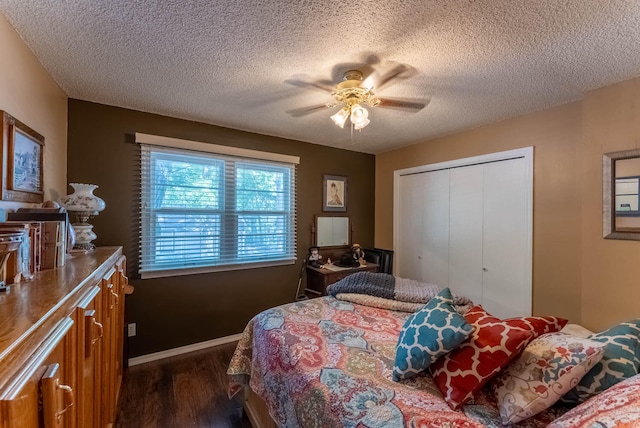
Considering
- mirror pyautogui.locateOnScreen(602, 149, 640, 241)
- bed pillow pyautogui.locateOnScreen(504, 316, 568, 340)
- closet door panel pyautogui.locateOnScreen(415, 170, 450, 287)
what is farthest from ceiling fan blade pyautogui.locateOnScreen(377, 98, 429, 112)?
bed pillow pyautogui.locateOnScreen(504, 316, 568, 340)

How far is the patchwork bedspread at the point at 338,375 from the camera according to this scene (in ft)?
3.37

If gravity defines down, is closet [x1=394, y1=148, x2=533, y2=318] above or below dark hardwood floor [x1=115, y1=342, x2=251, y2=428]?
above

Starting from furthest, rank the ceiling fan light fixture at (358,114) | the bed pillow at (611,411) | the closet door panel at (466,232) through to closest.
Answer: the closet door panel at (466,232), the ceiling fan light fixture at (358,114), the bed pillow at (611,411)

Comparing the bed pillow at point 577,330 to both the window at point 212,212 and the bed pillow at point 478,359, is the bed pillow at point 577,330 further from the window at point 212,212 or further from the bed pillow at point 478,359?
the window at point 212,212

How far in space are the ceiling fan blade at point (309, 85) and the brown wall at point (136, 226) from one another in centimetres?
132

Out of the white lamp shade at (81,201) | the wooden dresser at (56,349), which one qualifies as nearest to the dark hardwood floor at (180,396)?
the wooden dresser at (56,349)

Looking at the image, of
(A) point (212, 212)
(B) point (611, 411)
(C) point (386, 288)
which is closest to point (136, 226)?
(A) point (212, 212)

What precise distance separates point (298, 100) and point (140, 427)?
8.63 ft

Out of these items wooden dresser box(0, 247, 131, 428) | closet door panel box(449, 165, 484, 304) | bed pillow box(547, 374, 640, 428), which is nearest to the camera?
wooden dresser box(0, 247, 131, 428)

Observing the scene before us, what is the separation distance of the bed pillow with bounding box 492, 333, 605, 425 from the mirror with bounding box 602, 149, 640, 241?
1502 millimetres

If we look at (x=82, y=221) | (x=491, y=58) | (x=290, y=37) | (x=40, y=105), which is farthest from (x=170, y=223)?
(x=491, y=58)

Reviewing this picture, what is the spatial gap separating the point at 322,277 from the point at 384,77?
2.29 metres

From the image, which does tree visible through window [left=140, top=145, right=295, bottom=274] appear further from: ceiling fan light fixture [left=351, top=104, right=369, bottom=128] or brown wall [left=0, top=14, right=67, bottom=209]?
ceiling fan light fixture [left=351, top=104, right=369, bottom=128]

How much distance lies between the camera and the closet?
275 centimetres
